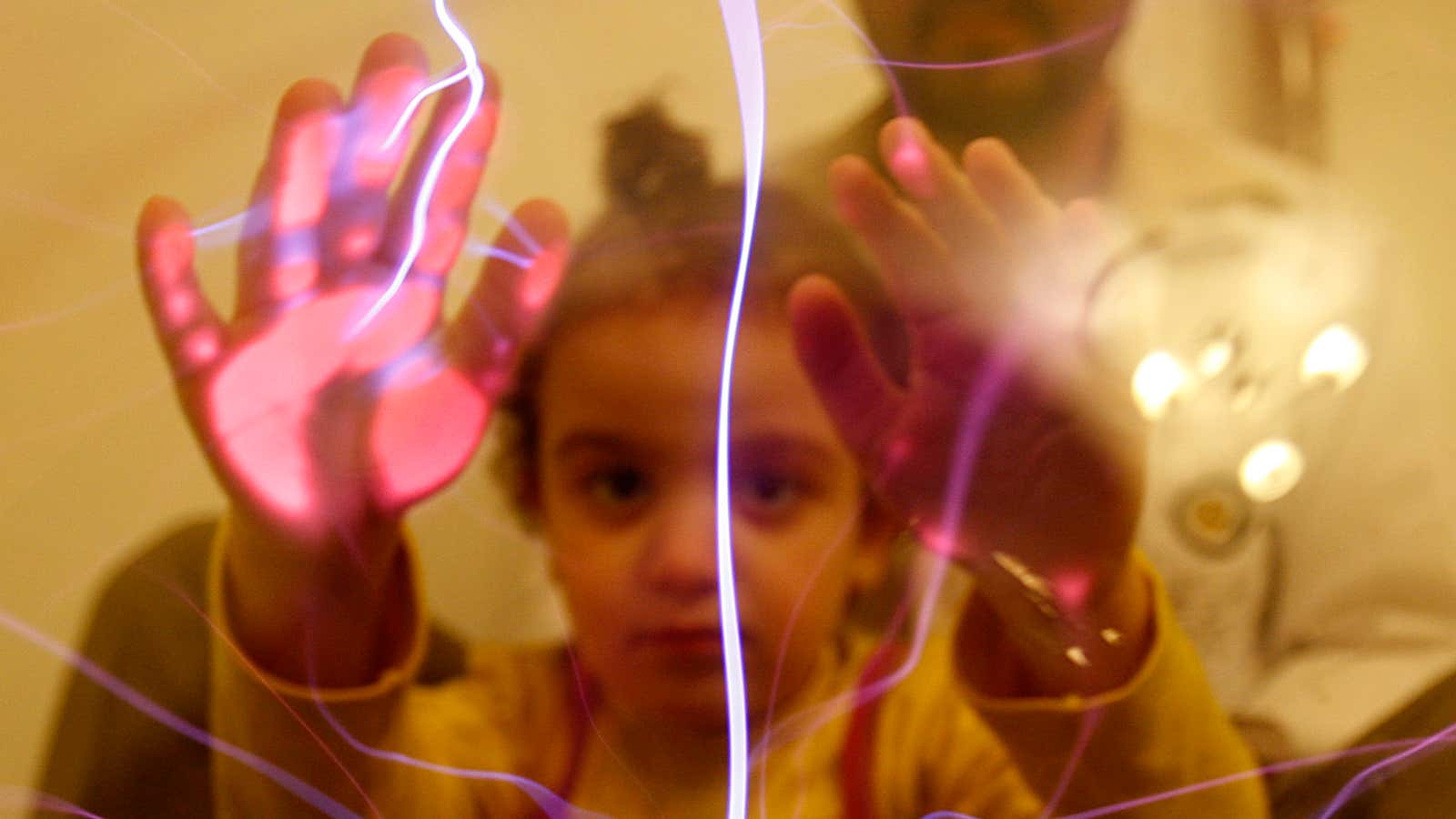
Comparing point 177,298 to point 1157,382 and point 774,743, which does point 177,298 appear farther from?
point 1157,382

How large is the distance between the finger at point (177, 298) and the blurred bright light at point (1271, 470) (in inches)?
17.2

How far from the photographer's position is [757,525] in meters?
0.45

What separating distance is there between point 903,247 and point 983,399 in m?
0.07

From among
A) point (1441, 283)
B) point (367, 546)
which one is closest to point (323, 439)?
point (367, 546)

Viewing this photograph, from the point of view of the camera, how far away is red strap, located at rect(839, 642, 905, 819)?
17.6 inches

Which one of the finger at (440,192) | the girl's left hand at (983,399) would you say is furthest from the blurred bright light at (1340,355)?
the finger at (440,192)

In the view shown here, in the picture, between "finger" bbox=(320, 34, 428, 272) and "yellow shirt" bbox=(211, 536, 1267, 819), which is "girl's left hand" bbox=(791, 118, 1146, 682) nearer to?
"yellow shirt" bbox=(211, 536, 1267, 819)

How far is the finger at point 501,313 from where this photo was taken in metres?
0.47

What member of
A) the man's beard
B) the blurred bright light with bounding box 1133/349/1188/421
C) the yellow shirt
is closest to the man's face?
the man's beard

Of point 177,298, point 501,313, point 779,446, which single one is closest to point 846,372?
point 779,446

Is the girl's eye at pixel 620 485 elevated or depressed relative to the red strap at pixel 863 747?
elevated

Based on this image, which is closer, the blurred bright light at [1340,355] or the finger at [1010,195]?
the finger at [1010,195]

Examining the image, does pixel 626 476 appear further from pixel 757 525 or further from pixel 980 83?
pixel 980 83

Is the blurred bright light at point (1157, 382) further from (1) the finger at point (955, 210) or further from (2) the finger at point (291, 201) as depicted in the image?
(2) the finger at point (291, 201)
